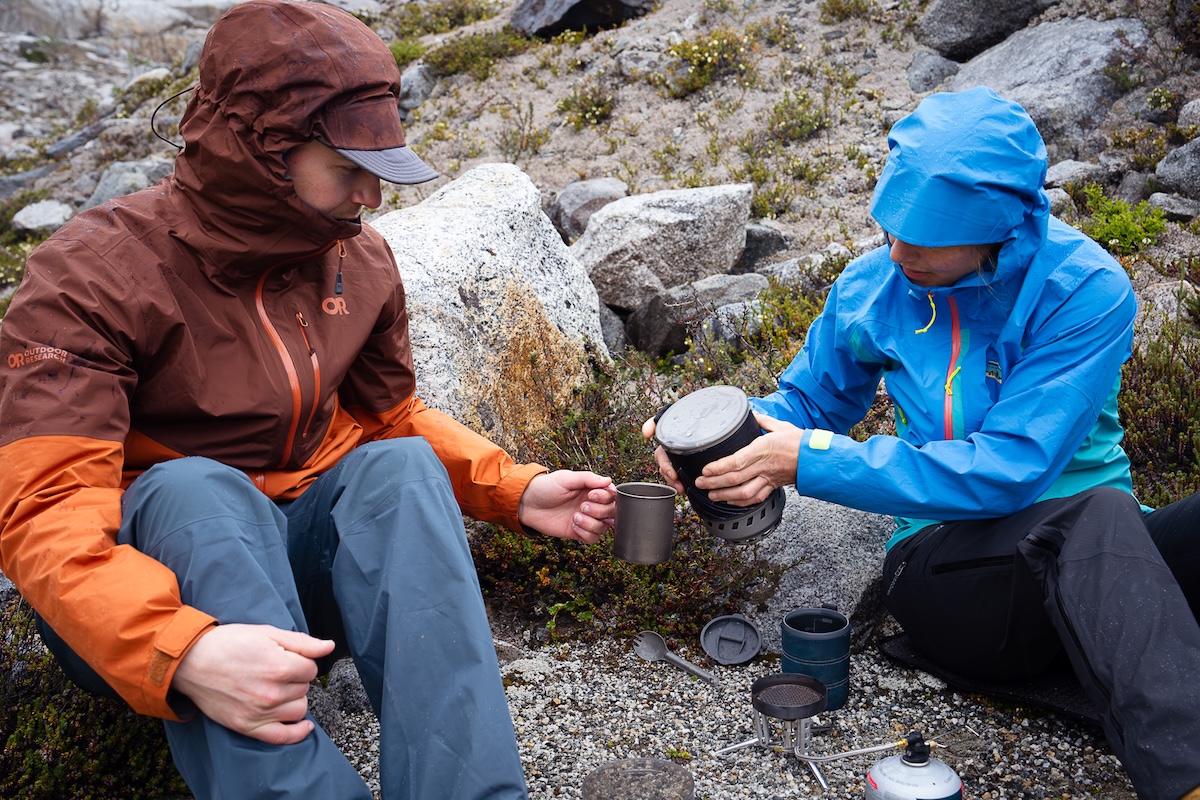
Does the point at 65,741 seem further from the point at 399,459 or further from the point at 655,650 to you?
the point at 655,650

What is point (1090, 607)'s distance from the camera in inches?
101

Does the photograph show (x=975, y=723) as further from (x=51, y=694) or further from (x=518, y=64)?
(x=518, y=64)

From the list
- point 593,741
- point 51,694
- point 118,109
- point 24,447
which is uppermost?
point 24,447

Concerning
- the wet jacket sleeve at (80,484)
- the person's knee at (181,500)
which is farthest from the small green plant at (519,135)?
the person's knee at (181,500)

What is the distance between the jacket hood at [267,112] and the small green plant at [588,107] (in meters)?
8.05

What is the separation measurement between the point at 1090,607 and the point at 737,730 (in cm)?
132

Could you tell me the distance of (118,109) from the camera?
15.3 meters

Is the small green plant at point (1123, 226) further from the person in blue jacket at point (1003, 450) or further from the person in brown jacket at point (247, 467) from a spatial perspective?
the person in brown jacket at point (247, 467)

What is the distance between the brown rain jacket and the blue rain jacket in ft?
5.03

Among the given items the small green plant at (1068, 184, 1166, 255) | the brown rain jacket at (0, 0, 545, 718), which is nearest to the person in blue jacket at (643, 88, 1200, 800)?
the brown rain jacket at (0, 0, 545, 718)

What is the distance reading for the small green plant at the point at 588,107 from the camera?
34.4 ft

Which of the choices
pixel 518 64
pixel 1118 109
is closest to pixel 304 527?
pixel 1118 109

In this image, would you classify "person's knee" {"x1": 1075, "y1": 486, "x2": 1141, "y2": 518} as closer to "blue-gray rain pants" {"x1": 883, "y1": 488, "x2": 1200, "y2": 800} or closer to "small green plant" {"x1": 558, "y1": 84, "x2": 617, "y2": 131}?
"blue-gray rain pants" {"x1": 883, "y1": 488, "x2": 1200, "y2": 800}

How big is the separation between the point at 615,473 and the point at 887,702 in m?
1.60
